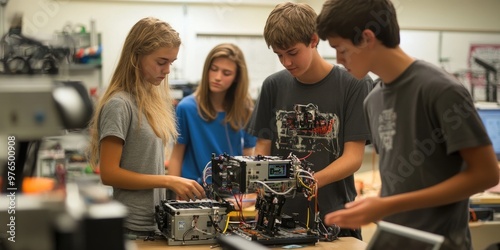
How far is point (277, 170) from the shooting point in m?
2.38

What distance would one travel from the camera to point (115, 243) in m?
0.97

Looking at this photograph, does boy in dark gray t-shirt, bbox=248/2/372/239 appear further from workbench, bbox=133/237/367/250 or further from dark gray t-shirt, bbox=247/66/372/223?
workbench, bbox=133/237/367/250

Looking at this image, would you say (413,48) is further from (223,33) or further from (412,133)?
(412,133)

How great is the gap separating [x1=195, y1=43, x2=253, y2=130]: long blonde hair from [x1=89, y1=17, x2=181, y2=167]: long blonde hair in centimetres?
90

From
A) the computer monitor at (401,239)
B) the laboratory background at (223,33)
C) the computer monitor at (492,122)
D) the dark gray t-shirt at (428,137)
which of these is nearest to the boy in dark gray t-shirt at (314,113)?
the dark gray t-shirt at (428,137)

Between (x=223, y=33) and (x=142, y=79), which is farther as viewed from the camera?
(x=223, y=33)

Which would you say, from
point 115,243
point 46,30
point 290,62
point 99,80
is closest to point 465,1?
point 99,80

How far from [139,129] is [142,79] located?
0.24 m

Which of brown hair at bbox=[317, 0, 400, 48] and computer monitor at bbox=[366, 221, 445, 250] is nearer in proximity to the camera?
computer monitor at bbox=[366, 221, 445, 250]

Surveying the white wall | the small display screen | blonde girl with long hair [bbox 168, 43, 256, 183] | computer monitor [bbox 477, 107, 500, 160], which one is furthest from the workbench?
the white wall

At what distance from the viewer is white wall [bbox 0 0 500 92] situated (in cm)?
617

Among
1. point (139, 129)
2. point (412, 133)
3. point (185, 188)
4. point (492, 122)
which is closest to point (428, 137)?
point (412, 133)

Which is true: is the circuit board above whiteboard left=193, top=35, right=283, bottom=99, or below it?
below

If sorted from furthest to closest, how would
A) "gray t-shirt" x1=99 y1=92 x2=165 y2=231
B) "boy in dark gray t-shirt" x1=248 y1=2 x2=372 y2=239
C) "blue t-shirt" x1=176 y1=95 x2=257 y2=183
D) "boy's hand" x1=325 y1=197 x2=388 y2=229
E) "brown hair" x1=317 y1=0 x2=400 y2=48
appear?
"blue t-shirt" x1=176 y1=95 x2=257 y2=183 < "boy in dark gray t-shirt" x1=248 y1=2 x2=372 y2=239 < "gray t-shirt" x1=99 y1=92 x2=165 y2=231 < "brown hair" x1=317 y1=0 x2=400 y2=48 < "boy's hand" x1=325 y1=197 x2=388 y2=229
